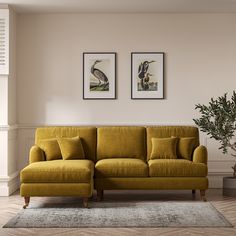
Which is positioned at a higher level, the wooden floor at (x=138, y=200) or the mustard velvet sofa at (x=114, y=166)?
the mustard velvet sofa at (x=114, y=166)

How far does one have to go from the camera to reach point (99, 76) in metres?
7.29

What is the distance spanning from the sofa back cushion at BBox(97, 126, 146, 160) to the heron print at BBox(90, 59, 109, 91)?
739mm

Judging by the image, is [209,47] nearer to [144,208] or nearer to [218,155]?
[218,155]

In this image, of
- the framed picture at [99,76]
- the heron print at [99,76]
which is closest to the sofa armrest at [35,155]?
the framed picture at [99,76]

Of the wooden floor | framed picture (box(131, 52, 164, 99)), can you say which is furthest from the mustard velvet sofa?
framed picture (box(131, 52, 164, 99))

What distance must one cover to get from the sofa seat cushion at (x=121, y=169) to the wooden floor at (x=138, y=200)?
399 millimetres

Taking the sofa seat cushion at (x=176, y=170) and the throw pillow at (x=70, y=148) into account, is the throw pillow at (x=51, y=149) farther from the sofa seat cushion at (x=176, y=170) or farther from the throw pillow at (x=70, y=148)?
the sofa seat cushion at (x=176, y=170)

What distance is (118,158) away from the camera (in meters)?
6.61

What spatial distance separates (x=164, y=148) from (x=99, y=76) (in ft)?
5.03

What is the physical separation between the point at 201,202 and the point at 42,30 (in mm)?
3345

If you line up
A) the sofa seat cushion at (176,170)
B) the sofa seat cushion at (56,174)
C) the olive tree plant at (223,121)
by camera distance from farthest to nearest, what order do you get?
the olive tree plant at (223,121) → the sofa seat cushion at (176,170) → the sofa seat cushion at (56,174)

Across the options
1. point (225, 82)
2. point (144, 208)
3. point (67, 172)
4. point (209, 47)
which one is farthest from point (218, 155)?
point (67, 172)

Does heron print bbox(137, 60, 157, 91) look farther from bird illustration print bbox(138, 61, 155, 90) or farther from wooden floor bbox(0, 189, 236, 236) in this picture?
wooden floor bbox(0, 189, 236, 236)

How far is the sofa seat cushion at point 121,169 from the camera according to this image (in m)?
6.10
